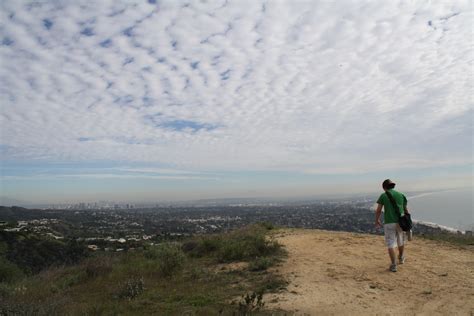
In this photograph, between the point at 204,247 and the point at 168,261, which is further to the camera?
the point at 204,247

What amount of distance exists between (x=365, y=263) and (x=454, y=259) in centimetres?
232

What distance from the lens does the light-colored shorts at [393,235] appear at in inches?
326

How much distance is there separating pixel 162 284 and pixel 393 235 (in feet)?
17.4

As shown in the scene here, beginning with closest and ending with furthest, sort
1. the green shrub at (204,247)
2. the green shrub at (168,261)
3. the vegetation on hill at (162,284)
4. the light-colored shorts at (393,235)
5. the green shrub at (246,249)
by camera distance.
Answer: the vegetation on hill at (162,284) < the light-colored shorts at (393,235) < the green shrub at (168,261) < the green shrub at (246,249) < the green shrub at (204,247)

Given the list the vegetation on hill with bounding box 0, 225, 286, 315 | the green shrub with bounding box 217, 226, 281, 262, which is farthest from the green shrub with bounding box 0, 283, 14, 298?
the green shrub with bounding box 217, 226, 281, 262

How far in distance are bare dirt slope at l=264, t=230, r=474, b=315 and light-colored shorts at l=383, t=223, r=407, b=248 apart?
56cm

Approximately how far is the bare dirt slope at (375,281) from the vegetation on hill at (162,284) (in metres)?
0.69

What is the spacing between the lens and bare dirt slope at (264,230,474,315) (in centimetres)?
610

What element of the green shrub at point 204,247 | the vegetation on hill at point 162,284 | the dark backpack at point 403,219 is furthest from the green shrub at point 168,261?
the dark backpack at point 403,219

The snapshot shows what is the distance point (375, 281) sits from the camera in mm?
7438

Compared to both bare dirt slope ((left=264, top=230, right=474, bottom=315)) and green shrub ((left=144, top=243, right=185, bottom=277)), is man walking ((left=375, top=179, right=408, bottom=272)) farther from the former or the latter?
green shrub ((left=144, top=243, right=185, bottom=277))

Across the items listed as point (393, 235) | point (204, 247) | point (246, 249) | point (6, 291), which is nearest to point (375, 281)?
point (393, 235)

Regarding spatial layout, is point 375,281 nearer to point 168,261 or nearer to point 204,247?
point 168,261

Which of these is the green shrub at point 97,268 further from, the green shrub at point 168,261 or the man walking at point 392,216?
the man walking at point 392,216
